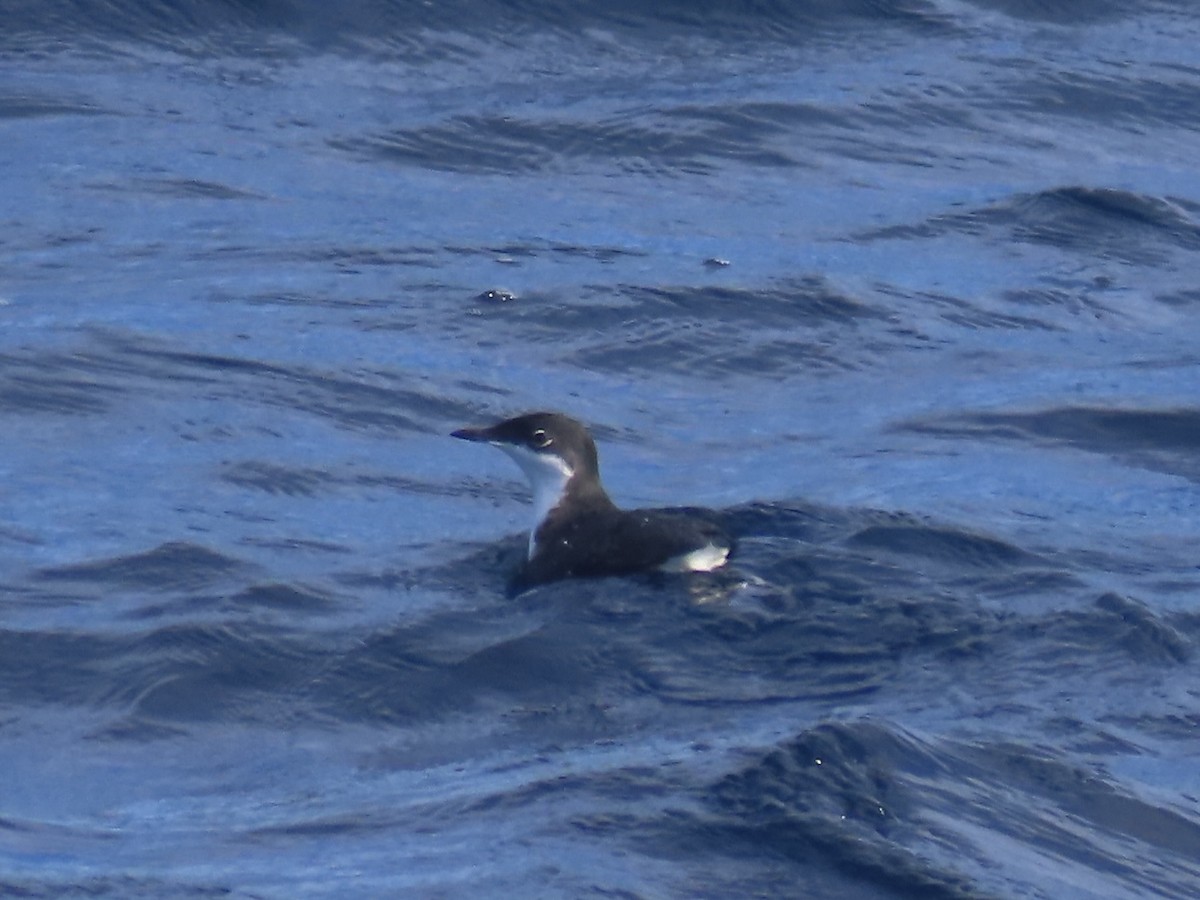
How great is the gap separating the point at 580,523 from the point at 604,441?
2.02 m

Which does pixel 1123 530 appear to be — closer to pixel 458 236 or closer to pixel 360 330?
pixel 360 330

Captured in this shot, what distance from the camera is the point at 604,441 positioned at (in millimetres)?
11055

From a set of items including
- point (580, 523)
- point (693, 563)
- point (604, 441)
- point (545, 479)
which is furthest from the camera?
point (604, 441)

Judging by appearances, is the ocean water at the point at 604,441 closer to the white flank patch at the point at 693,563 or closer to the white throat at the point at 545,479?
the white flank patch at the point at 693,563

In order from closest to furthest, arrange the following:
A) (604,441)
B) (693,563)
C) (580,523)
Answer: (693,563) < (580,523) < (604,441)

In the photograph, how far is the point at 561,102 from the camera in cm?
1578

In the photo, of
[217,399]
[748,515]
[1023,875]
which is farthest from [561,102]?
[1023,875]

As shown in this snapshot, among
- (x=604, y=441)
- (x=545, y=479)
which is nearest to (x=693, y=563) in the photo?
(x=545, y=479)

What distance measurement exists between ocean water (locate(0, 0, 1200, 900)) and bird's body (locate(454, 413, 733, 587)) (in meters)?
0.14

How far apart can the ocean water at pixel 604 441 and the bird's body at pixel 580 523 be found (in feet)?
0.47

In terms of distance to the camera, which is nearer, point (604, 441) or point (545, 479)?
point (545, 479)

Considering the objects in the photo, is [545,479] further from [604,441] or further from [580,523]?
[604,441]

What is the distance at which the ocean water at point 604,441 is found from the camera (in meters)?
6.57

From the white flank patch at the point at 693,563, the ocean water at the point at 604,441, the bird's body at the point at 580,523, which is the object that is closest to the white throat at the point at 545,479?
the bird's body at the point at 580,523
